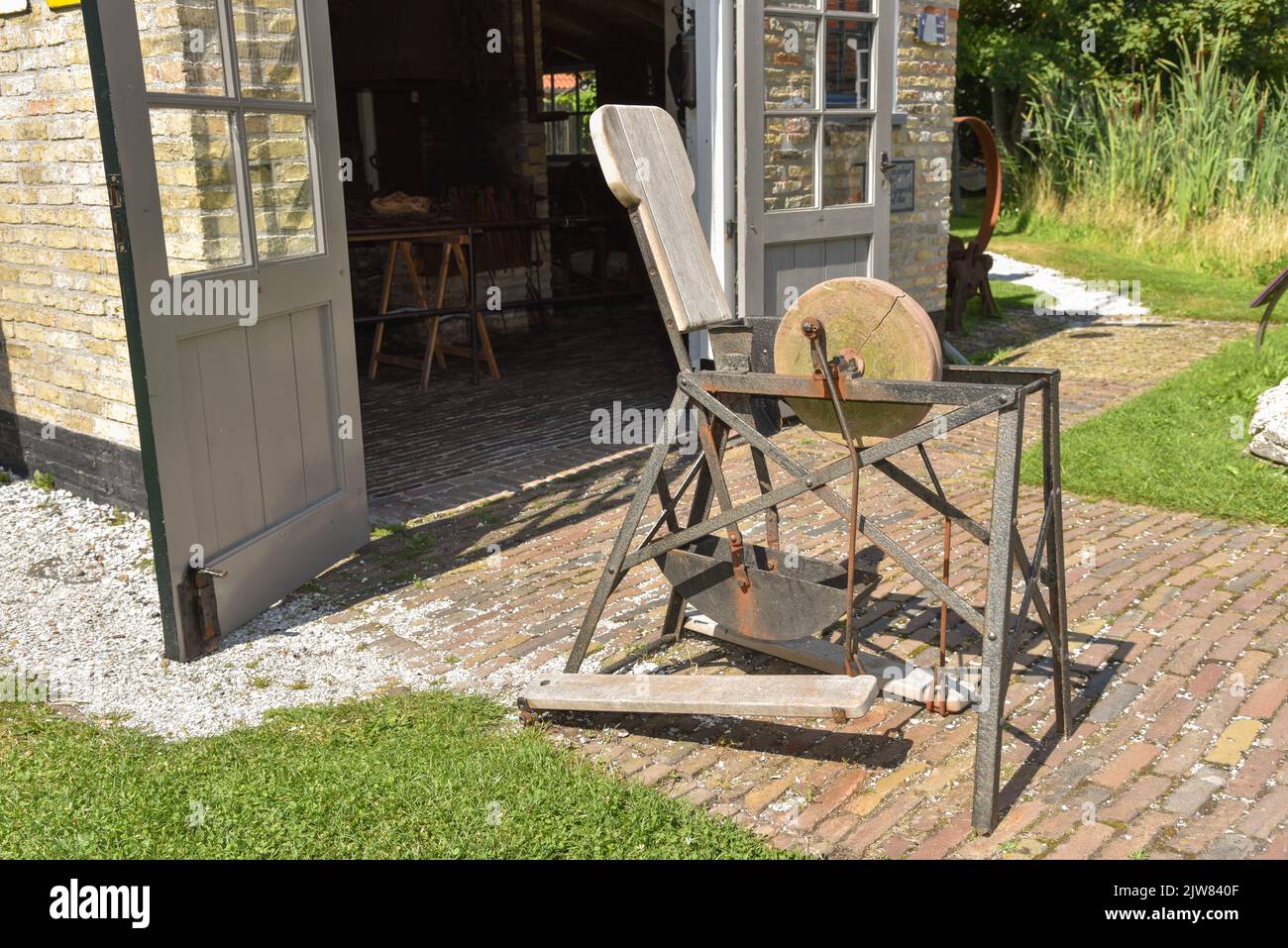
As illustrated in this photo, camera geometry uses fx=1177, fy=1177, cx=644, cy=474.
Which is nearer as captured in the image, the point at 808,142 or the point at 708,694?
the point at 708,694

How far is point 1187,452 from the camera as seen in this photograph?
19.5 feet

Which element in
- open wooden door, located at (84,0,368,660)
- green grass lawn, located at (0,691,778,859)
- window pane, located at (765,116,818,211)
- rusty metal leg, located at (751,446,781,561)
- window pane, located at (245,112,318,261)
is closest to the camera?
green grass lawn, located at (0,691,778,859)

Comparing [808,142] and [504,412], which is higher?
[808,142]

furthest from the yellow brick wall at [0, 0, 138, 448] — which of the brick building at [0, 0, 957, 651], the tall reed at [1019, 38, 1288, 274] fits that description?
the tall reed at [1019, 38, 1288, 274]

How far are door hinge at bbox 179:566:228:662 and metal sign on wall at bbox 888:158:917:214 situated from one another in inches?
217

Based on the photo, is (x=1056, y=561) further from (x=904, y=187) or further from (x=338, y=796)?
(x=904, y=187)

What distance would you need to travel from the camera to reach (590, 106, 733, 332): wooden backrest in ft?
10.8

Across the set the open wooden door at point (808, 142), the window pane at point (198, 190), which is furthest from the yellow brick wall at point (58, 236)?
the open wooden door at point (808, 142)

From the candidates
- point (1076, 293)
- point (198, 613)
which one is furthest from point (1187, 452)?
point (1076, 293)

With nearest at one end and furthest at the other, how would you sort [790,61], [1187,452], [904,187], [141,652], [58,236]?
1. [141,652]
2. [58,236]
3. [1187,452]
4. [790,61]
5. [904,187]

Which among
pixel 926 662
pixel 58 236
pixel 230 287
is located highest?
pixel 58 236

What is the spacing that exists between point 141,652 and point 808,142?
442 cm

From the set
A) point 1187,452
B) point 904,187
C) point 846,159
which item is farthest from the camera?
point 904,187

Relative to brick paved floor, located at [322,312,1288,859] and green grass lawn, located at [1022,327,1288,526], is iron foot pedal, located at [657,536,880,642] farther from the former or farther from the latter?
Answer: green grass lawn, located at [1022,327,1288,526]
